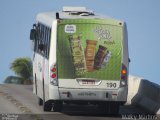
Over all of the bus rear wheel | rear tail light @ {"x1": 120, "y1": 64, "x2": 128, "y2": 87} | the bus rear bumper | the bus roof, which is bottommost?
the bus rear wheel

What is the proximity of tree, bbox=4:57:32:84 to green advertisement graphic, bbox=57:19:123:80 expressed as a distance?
43667 mm

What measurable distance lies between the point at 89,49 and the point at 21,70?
157 ft

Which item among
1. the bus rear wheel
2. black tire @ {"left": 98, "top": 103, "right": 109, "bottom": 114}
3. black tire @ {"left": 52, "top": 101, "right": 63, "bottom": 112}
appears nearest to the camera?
black tire @ {"left": 52, "top": 101, "right": 63, "bottom": 112}

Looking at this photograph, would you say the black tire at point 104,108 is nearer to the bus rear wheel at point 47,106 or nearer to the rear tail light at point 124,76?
the rear tail light at point 124,76

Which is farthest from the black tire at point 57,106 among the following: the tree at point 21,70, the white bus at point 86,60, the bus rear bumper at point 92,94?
the tree at point 21,70

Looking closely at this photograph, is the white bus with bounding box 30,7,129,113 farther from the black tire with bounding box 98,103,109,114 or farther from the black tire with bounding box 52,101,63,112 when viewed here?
the black tire with bounding box 98,103,109,114

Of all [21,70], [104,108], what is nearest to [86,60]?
[104,108]

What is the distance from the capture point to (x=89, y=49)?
26.7 m

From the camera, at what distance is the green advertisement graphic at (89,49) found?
26.5 m

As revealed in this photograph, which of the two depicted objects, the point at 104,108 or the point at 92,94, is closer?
the point at 92,94

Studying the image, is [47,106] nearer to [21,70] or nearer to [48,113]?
[48,113]

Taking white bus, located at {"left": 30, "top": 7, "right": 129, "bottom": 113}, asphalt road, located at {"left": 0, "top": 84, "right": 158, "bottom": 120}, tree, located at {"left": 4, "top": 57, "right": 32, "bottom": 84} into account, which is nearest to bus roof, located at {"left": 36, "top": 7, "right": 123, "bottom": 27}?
white bus, located at {"left": 30, "top": 7, "right": 129, "bottom": 113}

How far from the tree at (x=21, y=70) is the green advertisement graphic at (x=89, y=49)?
143 ft

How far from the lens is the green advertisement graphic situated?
26484mm
